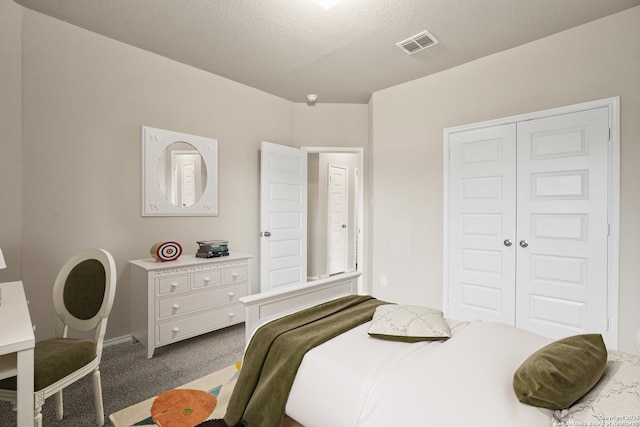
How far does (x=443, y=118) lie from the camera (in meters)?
3.34

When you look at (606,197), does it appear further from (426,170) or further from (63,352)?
(63,352)

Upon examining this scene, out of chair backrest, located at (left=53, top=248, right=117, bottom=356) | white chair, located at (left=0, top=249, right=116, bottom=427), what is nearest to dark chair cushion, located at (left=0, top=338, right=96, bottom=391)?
white chair, located at (left=0, top=249, right=116, bottom=427)

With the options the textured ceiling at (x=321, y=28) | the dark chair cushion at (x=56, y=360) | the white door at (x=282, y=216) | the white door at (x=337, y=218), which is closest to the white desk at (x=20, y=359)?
the dark chair cushion at (x=56, y=360)

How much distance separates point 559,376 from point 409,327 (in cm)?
61

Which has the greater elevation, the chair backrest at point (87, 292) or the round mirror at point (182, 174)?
the round mirror at point (182, 174)

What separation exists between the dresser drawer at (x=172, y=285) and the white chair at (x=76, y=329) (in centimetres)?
71

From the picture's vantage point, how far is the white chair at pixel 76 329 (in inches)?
55.9

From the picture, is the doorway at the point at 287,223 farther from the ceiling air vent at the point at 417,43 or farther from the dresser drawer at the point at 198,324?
the ceiling air vent at the point at 417,43

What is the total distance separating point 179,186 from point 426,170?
2.61 metres

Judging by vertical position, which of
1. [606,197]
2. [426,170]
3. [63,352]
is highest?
[426,170]

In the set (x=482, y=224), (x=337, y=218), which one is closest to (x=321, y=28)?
(x=482, y=224)

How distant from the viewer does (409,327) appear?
147cm

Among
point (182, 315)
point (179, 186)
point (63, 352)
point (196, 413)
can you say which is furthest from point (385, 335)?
point (179, 186)

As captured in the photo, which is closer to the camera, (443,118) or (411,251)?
(443,118)
